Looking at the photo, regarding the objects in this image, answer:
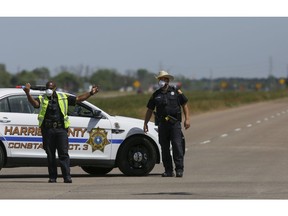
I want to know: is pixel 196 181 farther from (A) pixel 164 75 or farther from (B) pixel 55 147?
(B) pixel 55 147

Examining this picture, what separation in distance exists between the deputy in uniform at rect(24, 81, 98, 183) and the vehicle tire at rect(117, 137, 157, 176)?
56.0 inches

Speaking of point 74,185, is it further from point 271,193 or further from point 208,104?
point 208,104

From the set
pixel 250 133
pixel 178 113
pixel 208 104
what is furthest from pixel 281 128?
pixel 208 104

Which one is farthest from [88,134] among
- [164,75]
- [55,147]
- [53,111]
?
[164,75]

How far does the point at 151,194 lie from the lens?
13.0 metres

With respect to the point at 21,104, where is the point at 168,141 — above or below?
below

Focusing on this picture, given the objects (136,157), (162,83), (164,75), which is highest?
(164,75)

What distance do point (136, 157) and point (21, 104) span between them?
217cm

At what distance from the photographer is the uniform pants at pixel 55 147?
15.5 meters

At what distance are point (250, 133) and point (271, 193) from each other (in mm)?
20703

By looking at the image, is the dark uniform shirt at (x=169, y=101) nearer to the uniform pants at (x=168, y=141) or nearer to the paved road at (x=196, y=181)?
the uniform pants at (x=168, y=141)

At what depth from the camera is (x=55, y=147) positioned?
51.2 ft

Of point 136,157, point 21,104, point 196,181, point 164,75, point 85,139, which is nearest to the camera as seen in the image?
point 196,181

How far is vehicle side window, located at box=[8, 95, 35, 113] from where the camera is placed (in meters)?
16.3
